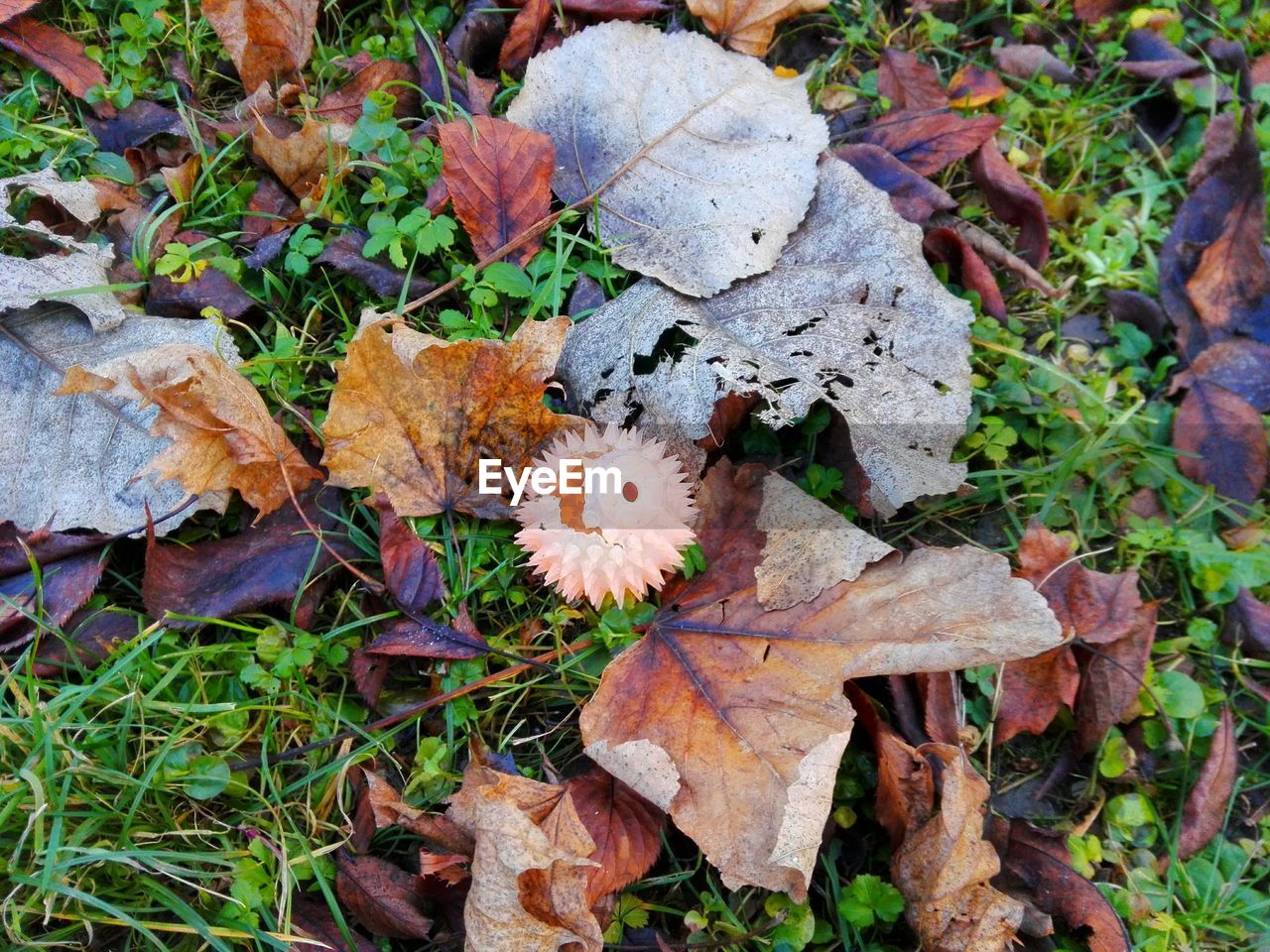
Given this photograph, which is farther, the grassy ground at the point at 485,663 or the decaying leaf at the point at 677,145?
the decaying leaf at the point at 677,145

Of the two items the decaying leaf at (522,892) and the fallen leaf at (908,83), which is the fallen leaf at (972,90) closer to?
the fallen leaf at (908,83)

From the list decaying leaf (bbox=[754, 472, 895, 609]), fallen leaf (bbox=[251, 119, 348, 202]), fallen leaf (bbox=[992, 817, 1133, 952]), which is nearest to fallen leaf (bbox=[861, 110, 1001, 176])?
decaying leaf (bbox=[754, 472, 895, 609])

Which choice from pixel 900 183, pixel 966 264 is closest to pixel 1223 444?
pixel 966 264

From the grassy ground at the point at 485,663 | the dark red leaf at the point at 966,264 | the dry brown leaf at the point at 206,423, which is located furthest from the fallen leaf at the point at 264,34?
the dark red leaf at the point at 966,264

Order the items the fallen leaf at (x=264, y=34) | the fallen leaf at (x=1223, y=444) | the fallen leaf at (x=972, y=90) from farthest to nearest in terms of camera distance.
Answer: the fallen leaf at (x=972, y=90)
the fallen leaf at (x=264, y=34)
the fallen leaf at (x=1223, y=444)

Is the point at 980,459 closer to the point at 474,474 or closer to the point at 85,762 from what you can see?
the point at 474,474

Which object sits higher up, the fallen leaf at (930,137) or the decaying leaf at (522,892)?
the fallen leaf at (930,137)

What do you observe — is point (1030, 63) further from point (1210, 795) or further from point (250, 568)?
point (250, 568)
